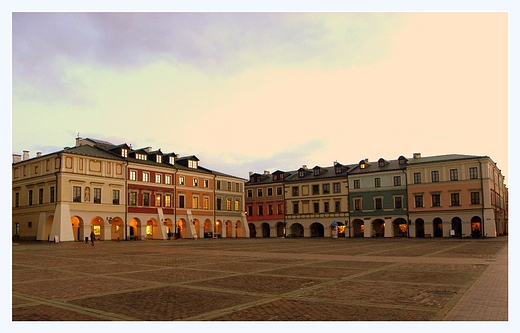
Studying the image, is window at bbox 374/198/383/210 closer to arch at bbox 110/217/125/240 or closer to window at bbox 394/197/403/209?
window at bbox 394/197/403/209

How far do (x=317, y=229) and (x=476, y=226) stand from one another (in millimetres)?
24031

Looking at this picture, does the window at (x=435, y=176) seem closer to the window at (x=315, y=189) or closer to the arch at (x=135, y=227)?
the window at (x=315, y=189)

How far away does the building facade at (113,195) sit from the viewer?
4891 centimetres

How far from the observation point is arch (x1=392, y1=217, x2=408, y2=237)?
64188 millimetres

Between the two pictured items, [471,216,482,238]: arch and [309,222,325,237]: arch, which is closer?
[471,216,482,238]: arch

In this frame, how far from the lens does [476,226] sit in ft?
189

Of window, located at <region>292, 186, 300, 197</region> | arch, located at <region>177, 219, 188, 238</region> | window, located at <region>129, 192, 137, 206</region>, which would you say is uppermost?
window, located at <region>292, 186, 300, 197</region>

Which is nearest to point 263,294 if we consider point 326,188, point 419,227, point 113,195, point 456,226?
point 113,195

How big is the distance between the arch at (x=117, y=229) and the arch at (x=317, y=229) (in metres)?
30.0

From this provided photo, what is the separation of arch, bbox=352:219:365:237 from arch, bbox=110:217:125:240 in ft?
109

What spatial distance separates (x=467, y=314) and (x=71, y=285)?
1014 centimetres

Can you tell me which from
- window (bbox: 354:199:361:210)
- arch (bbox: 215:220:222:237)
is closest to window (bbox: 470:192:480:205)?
window (bbox: 354:199:361:210)

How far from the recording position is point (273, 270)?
16.9m

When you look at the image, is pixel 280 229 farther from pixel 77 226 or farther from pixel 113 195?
pixel 77 226
